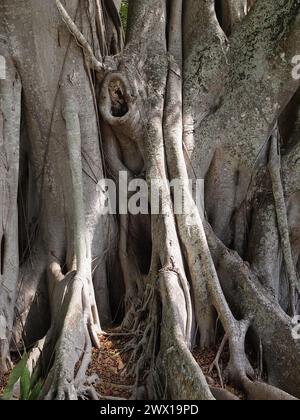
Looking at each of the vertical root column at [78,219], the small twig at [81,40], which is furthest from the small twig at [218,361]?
the small twig at [81,40]

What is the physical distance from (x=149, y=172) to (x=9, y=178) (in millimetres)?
999

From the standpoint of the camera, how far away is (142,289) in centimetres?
404

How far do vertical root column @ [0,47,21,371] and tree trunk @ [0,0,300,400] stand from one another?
0.01 meters

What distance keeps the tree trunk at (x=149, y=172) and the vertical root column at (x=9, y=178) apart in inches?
0.4

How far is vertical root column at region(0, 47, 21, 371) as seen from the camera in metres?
3.84

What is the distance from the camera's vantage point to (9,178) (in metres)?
3.92

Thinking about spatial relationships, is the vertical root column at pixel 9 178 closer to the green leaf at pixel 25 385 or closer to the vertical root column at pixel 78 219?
the vertical root column at pixel 78 219

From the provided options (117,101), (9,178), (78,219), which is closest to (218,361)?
(78,219)

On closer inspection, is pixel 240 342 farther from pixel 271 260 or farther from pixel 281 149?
pixel 281 149

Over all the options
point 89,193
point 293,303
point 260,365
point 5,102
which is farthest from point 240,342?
point 5,102

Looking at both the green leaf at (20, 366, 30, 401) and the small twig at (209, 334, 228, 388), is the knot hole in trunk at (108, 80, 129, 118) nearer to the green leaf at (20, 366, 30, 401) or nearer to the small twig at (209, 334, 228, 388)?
the small twig at (209, 334, 228, 388)

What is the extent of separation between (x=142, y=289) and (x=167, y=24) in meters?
2.24

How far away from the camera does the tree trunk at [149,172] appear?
367 cm
